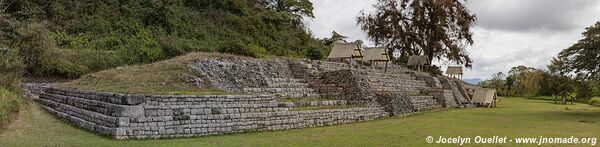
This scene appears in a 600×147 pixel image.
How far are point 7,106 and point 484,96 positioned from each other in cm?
2390

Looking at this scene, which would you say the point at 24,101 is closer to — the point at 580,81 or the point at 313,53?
the point at 313,53

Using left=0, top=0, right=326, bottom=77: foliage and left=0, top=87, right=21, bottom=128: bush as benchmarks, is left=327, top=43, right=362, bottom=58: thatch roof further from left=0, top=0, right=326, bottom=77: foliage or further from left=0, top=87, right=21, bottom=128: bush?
left=0, top=87, right=21, bottom=128: bush

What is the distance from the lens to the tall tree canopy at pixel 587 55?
18859 millimetres

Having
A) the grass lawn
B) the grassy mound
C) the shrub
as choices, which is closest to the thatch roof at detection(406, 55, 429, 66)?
the grass lawn

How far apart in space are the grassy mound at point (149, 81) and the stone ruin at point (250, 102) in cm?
60

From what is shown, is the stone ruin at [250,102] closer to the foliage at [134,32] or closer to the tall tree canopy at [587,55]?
the foliage at [134,32]

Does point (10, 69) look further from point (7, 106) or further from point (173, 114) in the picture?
point (173, 114)

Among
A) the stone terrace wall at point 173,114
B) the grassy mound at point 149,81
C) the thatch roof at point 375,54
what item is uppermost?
the thatch roof at point 375,54

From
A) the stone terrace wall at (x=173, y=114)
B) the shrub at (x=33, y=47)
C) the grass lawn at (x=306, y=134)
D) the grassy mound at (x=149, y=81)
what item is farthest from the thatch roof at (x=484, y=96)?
the shrub at (x=33, y=47)

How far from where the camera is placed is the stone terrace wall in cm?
977

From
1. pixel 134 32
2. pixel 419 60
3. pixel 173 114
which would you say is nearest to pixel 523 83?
pixel 419 60

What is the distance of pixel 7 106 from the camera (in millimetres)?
10977

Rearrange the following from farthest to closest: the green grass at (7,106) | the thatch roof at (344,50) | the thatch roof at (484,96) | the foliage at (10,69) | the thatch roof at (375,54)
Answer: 1. the thatch roof at (484,96)
2. the thatch roof at (375,54)
3. the thatch roof at (344,50)
4. the foliage at (10,69)
5. the green grass at (7,106)

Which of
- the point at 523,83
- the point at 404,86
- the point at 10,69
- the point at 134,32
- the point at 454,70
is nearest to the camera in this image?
the point at 10,69
